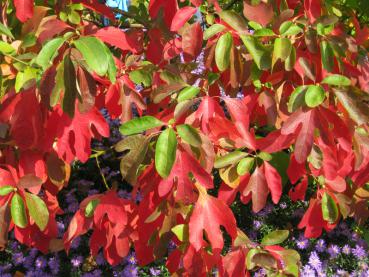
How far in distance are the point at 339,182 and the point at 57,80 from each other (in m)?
0.87

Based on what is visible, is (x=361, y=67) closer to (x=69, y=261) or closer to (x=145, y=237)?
(x=145, y=237)

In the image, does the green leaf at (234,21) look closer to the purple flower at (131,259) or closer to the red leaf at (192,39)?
the red leaf at (192,39)

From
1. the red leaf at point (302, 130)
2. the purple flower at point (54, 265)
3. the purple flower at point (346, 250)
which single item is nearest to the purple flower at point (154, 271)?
the purple flower at point (54, 265)

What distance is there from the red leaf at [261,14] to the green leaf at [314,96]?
0.32 m

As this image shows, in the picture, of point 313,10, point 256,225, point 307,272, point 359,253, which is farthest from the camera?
point 256,225

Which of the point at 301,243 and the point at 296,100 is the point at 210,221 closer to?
the point at 296,100

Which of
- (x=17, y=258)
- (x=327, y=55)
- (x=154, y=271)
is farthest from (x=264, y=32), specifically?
(x=17, y=258)

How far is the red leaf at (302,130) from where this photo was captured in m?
1.05

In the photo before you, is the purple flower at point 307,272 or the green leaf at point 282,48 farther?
the purple flower at point 307,272

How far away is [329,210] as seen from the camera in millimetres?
1430

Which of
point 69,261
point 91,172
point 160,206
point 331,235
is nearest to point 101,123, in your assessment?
point 160,206

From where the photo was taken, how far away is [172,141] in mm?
914

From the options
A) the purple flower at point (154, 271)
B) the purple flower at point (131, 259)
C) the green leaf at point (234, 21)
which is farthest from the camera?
the purple flower at point (131, 259)

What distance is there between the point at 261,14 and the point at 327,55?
227mm
